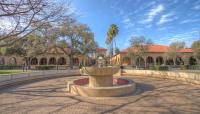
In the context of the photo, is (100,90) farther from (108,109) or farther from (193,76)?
(193,76)

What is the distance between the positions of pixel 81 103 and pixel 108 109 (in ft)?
5.06

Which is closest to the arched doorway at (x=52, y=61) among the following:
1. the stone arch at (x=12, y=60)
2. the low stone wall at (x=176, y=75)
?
the stone arch at (x=12, y=60)

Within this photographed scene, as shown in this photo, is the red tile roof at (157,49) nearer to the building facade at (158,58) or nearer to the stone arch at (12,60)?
the building facade at (158,58)

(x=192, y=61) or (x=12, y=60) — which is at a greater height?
(x=12, y=60)

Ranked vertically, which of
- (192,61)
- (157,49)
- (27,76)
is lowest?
(27,76)

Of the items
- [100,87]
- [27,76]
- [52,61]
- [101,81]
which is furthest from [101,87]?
[52,61]

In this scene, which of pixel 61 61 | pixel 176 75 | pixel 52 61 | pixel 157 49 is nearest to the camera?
pixel 176 75

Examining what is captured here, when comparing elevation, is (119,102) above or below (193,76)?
below

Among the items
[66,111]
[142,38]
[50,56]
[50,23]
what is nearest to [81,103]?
[66,111]

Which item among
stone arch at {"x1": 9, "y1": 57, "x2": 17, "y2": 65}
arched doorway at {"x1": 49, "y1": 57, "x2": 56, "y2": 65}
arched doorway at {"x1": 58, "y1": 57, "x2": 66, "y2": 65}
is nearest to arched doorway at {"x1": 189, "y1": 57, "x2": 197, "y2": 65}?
arched doorway at {"x1": 58, "y1": 57, "x2": 66, "y2": 65}

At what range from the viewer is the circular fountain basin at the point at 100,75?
1053 centimetres

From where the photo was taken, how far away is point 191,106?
275 inches

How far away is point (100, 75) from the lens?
1088 centimetres

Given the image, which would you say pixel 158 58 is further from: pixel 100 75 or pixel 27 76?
pixel 100 75
